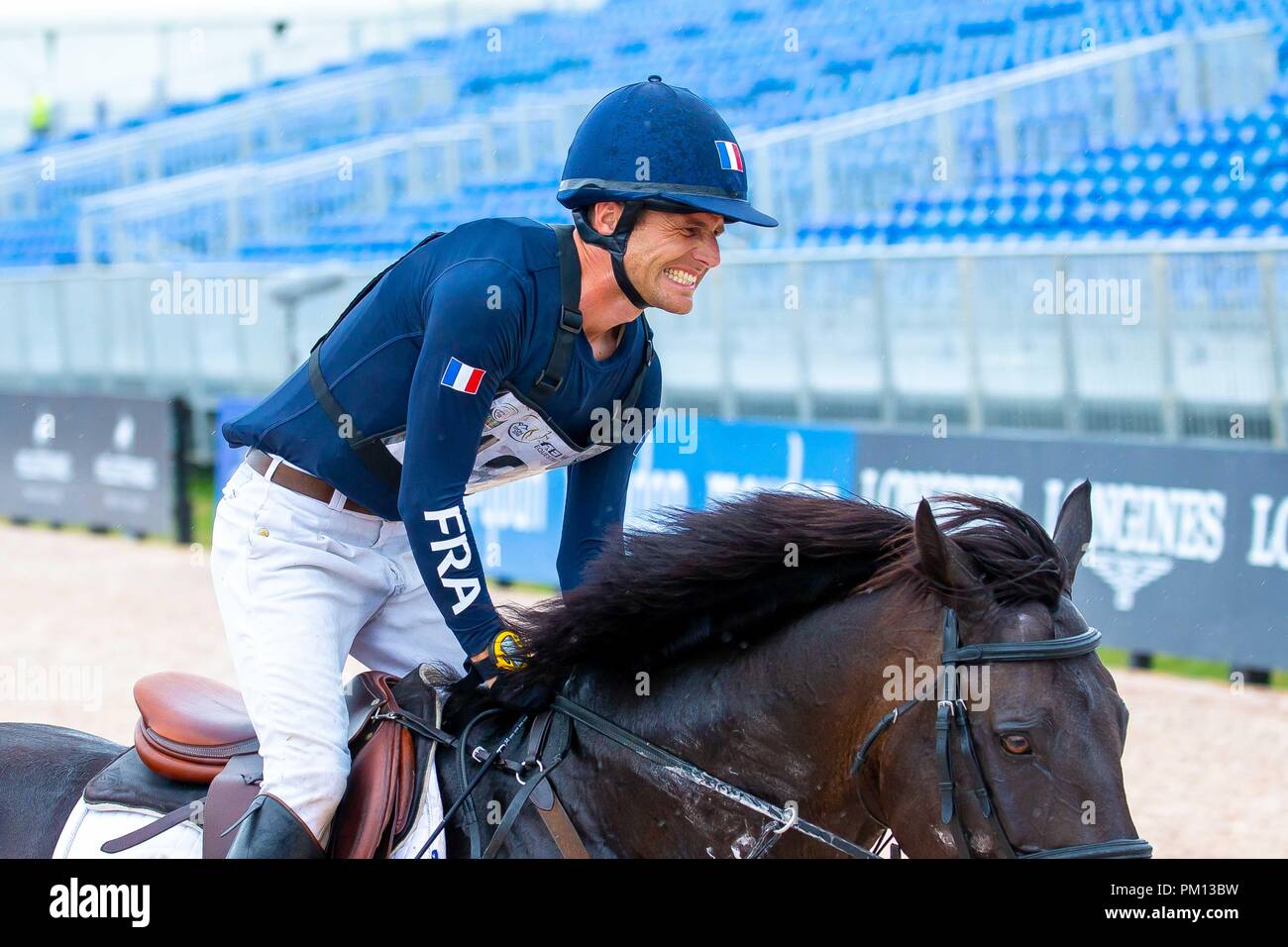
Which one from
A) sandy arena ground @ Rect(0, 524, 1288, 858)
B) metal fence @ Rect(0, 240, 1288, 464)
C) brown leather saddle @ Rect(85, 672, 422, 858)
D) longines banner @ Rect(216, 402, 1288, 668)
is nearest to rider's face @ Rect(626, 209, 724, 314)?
brown leather saddle @ Rect(85, 672, 422, 858)

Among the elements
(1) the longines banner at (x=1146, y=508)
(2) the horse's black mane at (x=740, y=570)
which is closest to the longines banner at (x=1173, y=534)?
(1) the longines banner at (x=1146, y=508)

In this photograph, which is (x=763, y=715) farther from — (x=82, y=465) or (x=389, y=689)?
(x=82, y=465)

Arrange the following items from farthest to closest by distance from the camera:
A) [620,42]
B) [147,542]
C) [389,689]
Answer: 1. [620,42]
2. [147,542]
3. [389,689]

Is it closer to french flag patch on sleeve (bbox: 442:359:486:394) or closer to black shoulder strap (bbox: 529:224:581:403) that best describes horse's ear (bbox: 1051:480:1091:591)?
black shoulder strap (bbox: 529:224:581:403)

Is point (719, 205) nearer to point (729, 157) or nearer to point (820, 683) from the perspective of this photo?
point (729, 157)

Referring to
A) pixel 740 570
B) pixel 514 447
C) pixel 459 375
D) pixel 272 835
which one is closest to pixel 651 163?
pixel 459 375

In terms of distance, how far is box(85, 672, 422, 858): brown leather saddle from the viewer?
2967 millimetres

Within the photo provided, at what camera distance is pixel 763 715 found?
276 cm

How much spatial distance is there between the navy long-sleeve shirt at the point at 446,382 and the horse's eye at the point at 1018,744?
3.62ft

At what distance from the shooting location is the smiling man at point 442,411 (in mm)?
2891

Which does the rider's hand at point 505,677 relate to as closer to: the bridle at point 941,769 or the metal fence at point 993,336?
the bridle at point 941,769
